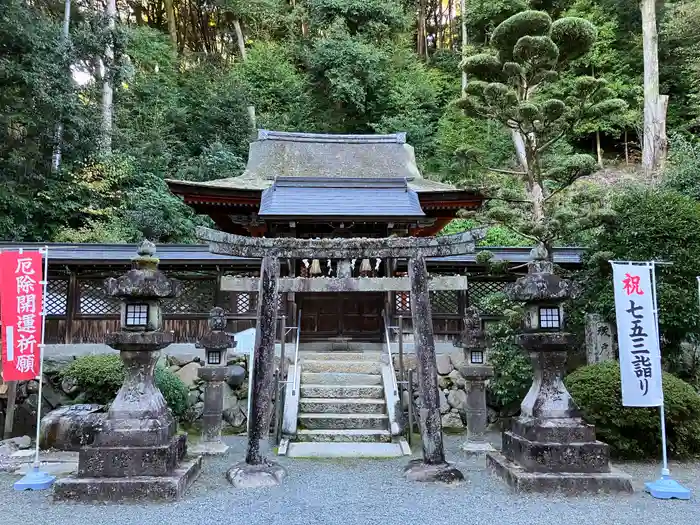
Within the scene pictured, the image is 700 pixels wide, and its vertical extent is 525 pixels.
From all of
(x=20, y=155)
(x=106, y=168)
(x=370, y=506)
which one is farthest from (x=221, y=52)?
(x=370, y=506)

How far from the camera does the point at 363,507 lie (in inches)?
185

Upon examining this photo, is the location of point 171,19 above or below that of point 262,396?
above

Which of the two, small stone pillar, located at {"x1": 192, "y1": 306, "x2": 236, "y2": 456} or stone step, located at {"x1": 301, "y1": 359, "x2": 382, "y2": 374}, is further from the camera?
stone step, located at {"x1": 301, "y1": 359, "x2": 382, "y2": 374}

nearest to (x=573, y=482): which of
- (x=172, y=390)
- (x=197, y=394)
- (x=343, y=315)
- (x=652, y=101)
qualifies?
(x=343, y=315)

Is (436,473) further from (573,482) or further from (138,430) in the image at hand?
(138,430)

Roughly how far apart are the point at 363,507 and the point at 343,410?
3376 millimetres

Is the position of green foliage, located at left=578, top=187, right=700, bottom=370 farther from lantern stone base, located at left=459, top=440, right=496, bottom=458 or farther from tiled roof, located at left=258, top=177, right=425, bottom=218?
tiled roof, located at left=258, top=177, right=425, bottom=218

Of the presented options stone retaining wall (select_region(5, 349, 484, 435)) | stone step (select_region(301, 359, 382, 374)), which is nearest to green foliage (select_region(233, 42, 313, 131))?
stone retaining wall (select_region(5, 349, 484, 435))

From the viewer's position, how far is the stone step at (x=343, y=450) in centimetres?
681

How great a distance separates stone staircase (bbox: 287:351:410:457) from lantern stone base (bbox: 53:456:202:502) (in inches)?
88.7

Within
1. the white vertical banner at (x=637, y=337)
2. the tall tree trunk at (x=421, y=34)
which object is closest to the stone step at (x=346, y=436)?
the white vertical banner at (x=637, y=337)

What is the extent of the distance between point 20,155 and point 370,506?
14152mm

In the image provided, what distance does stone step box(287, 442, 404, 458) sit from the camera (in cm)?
681

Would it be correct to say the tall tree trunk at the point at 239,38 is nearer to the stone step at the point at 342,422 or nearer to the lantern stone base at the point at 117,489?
the stone step at the point at 342,422
